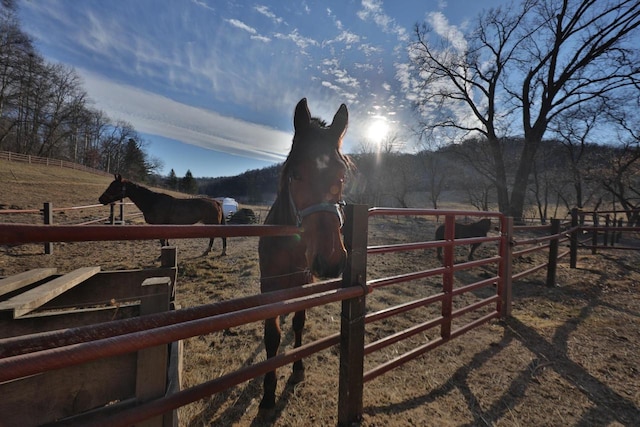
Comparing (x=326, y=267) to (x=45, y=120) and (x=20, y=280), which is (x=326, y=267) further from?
(x=45, y=120)

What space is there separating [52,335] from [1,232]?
1.33 ft

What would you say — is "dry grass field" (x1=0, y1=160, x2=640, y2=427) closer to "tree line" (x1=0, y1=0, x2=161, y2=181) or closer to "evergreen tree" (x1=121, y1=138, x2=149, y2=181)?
"tree line" (x1=0, y1=0, x2=161, y2=181)

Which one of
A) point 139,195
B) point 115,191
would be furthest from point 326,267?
point 115,191

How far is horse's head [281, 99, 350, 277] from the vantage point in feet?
5.56

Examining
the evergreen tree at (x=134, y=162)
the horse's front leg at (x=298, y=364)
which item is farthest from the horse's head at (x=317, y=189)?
the evergreen tree at (x=134, y=162)

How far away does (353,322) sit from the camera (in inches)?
75.7

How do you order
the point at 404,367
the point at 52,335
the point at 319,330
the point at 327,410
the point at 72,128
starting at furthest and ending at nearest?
1. the point at 72,128
2. the point at 319,330
3. the point at 404,367
4. the point at 327,410
5. the point at 52,335

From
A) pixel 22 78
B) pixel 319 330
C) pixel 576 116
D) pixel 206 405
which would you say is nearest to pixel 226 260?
pixel 319 330

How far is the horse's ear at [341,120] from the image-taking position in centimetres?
228

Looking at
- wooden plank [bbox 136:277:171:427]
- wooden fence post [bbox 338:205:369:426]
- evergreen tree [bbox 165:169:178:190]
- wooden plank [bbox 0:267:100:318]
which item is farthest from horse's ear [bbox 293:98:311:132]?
evergreen tree [bbox 165:169:178:190]

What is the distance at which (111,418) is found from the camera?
1.03 m

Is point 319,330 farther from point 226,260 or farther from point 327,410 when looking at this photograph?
point 226,260

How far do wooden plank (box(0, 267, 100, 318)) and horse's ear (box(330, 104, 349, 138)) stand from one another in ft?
8.45

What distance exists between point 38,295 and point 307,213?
6.86 ft
